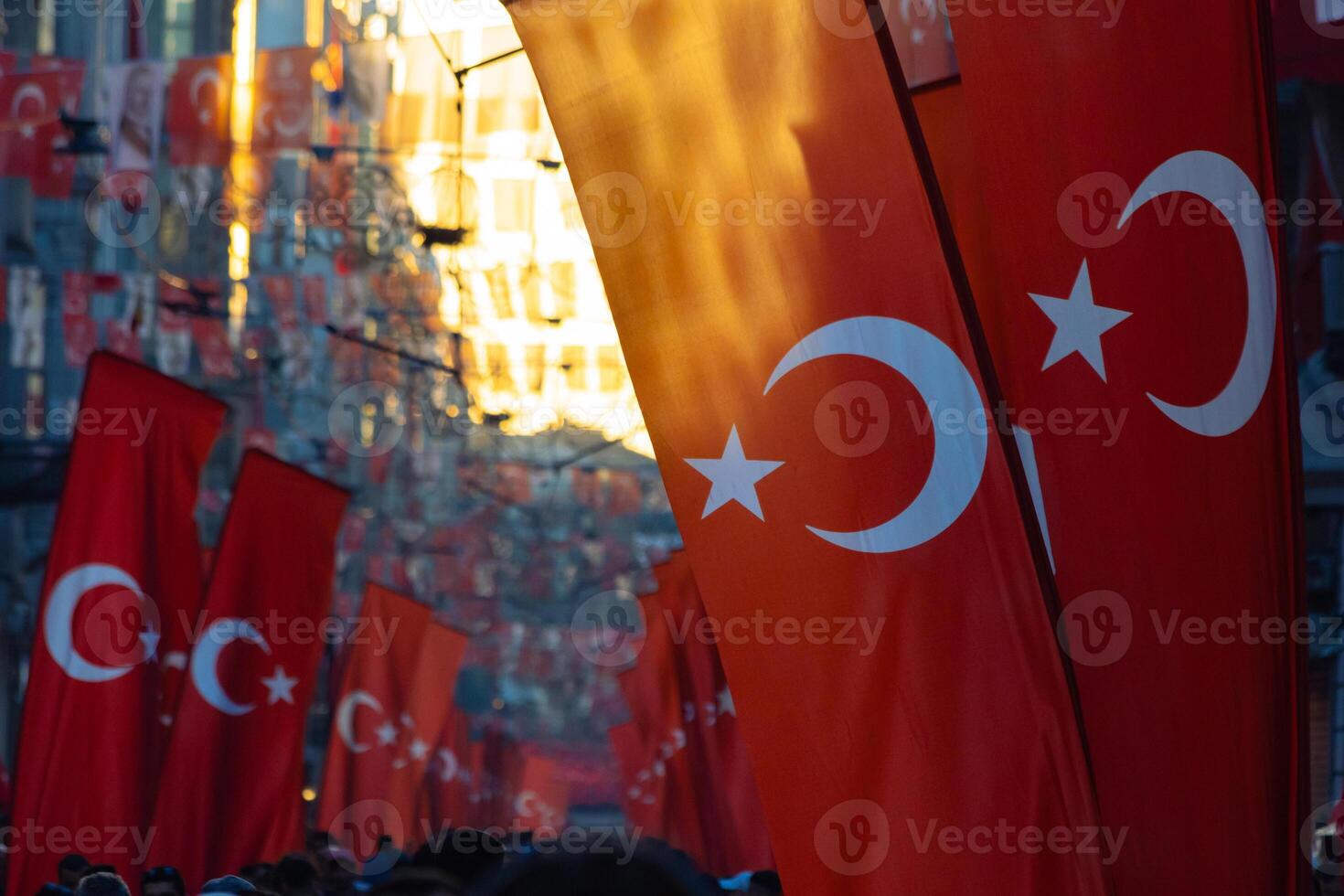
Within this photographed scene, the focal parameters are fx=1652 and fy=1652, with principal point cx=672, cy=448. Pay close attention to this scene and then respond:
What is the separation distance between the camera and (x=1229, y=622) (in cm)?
438

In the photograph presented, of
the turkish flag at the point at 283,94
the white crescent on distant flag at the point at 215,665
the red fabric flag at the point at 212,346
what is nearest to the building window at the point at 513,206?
the turkish flag at the point at 283,94

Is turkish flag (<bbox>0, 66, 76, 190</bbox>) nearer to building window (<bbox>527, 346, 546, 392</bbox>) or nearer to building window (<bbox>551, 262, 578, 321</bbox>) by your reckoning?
building window (<bbox>551, 262, 578, 321</bbox>)

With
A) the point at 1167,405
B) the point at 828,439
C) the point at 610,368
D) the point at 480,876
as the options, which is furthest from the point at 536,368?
the point at 480,876

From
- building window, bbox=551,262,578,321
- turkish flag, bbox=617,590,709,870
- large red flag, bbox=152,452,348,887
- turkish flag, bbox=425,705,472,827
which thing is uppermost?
building window, bbox=551,262,578,321

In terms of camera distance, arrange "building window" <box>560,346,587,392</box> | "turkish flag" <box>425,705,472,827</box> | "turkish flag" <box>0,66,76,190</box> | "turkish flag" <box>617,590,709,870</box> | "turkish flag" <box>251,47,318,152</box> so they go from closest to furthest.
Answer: "turkish flag" <box>0,66,76,190</box> → "turkish flag" <box>251,47,318,152</box> → "turkish flag" <box>617,590,709,870</box> → "building window" <box>560,346,587,392</box> → "turkish flag" <box>425,705,472,827</box>

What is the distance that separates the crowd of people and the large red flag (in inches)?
16.7

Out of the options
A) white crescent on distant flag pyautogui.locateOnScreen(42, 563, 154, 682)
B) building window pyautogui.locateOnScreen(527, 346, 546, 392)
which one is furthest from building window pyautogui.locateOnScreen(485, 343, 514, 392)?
white crescent on distant flag pyautogui.locateOnScreen(42, 563, 154, 682)

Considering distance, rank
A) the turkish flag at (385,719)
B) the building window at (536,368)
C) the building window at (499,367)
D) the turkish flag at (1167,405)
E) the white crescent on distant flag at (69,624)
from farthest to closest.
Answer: the building window at (499,367)
the building window at (536,368)
the turkish flag at (385,719)
the white crescent on distant flag at (69,624)
the turkish flag at (1167,405)

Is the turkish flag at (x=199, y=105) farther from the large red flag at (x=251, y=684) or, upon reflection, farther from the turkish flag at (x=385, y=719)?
the turkish flag at (x=385, y=719)

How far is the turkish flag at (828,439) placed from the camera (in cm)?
386

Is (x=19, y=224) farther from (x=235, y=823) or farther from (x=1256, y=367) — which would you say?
(x=1256, y=367)

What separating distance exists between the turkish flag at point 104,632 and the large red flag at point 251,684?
0.61 meters

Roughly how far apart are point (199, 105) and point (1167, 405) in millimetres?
13756

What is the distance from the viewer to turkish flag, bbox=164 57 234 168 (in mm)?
16203
